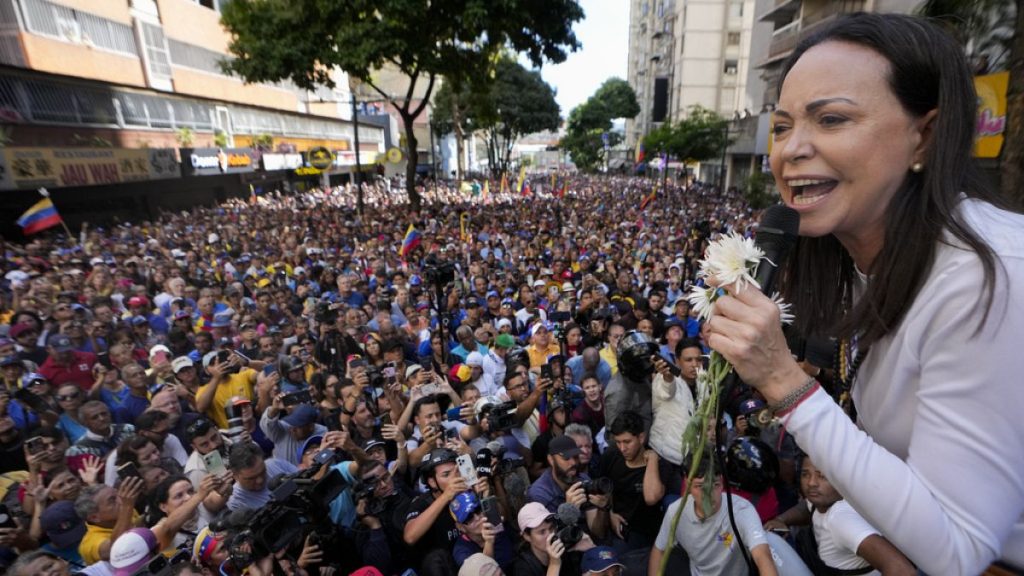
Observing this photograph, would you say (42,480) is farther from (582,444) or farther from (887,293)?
(887,293)

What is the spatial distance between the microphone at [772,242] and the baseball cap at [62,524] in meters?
4.90

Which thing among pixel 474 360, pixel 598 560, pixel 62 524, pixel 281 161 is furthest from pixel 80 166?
pixel 598 560

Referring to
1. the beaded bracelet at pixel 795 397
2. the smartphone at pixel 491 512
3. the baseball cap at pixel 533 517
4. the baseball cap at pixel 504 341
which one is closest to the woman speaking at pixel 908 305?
the beaded bracelet at pixel 795 397

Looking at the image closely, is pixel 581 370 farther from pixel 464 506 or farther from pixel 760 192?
pixel 760 192

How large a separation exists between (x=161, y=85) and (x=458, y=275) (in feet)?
81.4

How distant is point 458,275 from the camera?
1192cm

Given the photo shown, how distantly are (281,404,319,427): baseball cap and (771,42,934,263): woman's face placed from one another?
484 centimetres

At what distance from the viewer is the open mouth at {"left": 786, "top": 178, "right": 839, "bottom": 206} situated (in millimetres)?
1239

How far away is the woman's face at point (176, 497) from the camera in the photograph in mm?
3938

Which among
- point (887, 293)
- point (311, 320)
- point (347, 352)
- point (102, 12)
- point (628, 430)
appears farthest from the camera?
point (102, 12)

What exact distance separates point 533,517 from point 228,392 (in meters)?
4.59

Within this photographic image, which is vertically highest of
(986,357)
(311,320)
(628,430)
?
(986,357)

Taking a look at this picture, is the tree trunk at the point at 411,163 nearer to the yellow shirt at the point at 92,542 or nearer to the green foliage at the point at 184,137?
the green foliage at the point at 184,137

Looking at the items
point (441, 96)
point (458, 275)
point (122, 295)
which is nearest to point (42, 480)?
point (122, 295)
